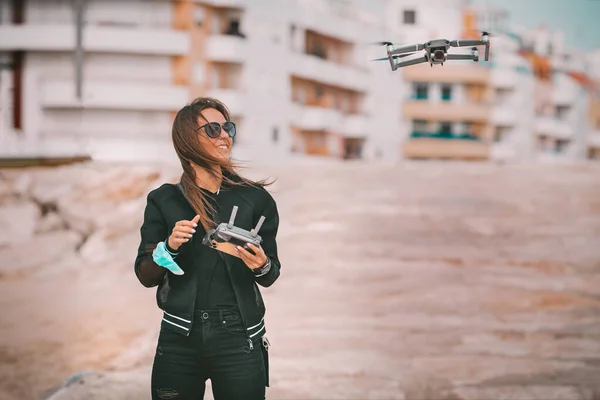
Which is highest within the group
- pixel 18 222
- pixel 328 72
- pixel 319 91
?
pixel 328 72

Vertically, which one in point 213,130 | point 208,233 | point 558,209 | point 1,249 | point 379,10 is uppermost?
point 379,10

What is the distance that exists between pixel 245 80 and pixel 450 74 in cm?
2293

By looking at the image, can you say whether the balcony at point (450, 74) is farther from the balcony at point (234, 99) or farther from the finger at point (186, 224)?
the finger at point (186, 224)

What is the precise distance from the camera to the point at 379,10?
216 ft

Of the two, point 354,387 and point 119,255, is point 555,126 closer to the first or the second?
point 119,255

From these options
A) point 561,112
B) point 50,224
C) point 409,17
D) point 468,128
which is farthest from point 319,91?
point 561,112

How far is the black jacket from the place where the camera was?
443 cm

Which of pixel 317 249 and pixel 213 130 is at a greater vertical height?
pixel 213 130

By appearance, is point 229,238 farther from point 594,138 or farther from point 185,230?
point 594,138

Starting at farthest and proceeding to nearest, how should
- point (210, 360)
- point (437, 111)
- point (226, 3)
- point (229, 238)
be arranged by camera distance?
point (437, 111) → point (226, 3) → point (210, 360) → point (229, 238)

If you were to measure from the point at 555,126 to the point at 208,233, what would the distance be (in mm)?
77669

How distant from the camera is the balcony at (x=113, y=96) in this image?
45344 millimetres

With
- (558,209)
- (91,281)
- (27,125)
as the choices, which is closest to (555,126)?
(27,125)

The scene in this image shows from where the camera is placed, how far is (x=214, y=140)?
4.48 meters
